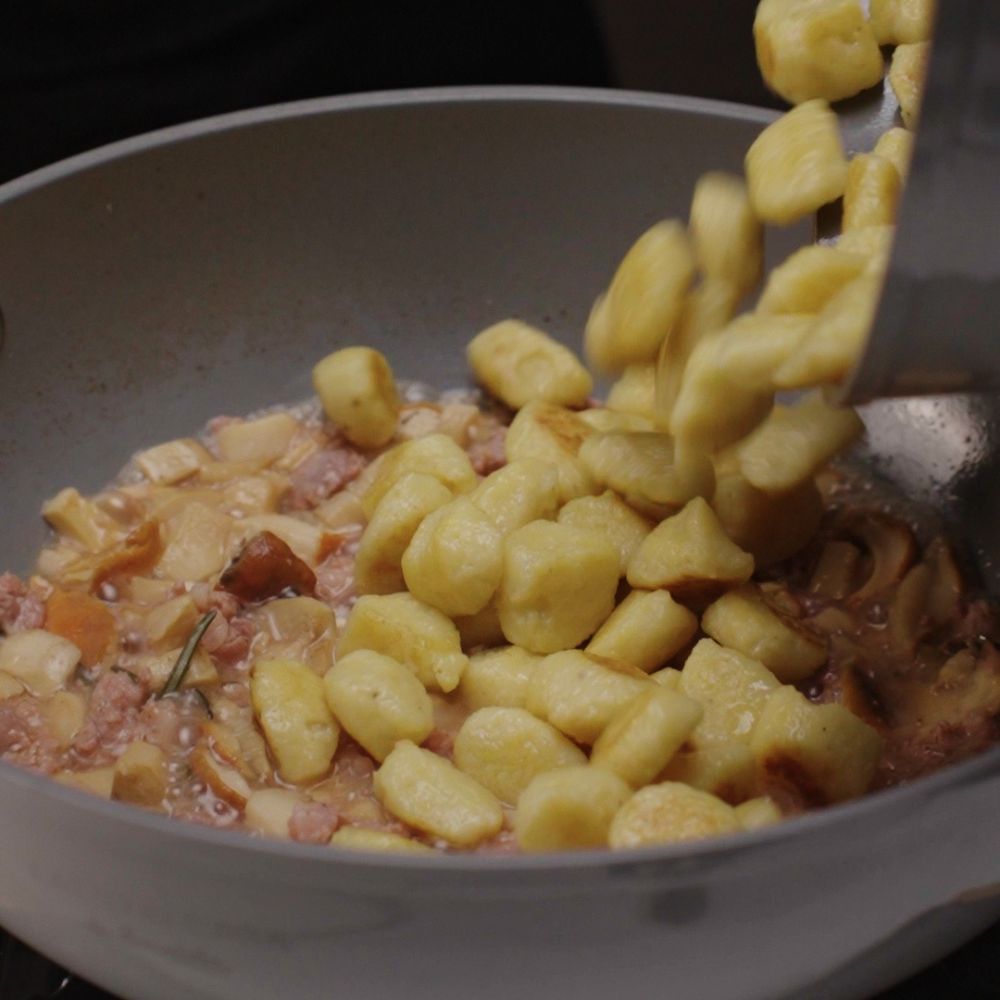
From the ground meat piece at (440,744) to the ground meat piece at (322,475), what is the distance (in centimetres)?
40

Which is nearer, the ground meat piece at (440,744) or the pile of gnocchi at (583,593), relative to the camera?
the pile of gnocchi at (583,593)

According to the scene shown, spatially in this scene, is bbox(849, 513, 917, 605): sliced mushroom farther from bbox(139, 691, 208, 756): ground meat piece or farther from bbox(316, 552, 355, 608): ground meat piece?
bbox(139, 691, 208, 756): ground meat piece

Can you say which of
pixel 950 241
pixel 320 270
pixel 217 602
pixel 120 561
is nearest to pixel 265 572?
pixel 217 602

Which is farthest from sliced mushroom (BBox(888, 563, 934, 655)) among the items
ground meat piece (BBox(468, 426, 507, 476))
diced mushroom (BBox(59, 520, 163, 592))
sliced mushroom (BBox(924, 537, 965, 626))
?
diced mushroom (BBox(59, 520, 163, 592))

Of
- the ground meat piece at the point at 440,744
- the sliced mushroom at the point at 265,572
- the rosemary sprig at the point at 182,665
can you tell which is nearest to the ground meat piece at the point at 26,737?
the rosemary sprig at the point at 182,665

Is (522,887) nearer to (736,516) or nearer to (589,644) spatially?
(589,644)

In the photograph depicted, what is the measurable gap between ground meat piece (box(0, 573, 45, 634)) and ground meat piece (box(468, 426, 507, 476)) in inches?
19.0

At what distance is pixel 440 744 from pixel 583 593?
19 centimetres

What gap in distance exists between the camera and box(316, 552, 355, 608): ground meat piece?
1.46 metres

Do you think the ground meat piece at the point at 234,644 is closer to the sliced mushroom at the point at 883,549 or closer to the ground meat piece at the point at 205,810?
the ground meat piece at the point at 205,810

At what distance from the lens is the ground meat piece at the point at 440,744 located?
4.14 feet

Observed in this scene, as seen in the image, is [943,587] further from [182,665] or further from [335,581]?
[182,665]

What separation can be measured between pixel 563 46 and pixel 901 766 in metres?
1.41

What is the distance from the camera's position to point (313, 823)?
3.77ft
